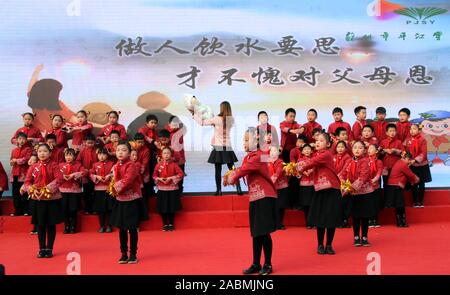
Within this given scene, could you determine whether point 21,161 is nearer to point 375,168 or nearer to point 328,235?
point 328,235

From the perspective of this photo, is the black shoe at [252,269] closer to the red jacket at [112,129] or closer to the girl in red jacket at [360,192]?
the girl in red jacket at [360,192]

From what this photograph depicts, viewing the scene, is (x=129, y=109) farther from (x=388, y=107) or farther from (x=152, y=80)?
(x=388, y=107)

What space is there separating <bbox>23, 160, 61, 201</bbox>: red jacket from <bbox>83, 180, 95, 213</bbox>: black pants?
1.41 meters

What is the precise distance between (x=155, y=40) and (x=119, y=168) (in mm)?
3116

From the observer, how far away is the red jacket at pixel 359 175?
6020 millimetres

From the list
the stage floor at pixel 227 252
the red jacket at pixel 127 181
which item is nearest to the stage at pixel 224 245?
the stage floor at pixel 227 252

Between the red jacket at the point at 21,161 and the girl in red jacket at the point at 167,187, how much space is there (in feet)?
5.29

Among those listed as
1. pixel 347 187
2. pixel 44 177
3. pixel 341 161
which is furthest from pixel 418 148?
pixel 44 177

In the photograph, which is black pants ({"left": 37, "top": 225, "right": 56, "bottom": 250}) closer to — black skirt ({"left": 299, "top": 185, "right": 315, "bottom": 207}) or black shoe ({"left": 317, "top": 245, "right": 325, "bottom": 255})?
black shoe ({"left": 317, "top": 245, "right": 325, "bottom": 255})

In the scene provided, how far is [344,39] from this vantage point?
26.5 feet

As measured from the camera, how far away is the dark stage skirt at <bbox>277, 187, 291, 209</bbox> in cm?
687

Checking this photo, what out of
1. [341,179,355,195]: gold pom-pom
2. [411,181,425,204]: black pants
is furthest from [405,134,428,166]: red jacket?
[341,179,355,195]: gold pom-pom

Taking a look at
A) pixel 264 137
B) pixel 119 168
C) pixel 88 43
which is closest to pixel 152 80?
pixel 88 43

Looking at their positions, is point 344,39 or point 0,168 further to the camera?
point 344,39
